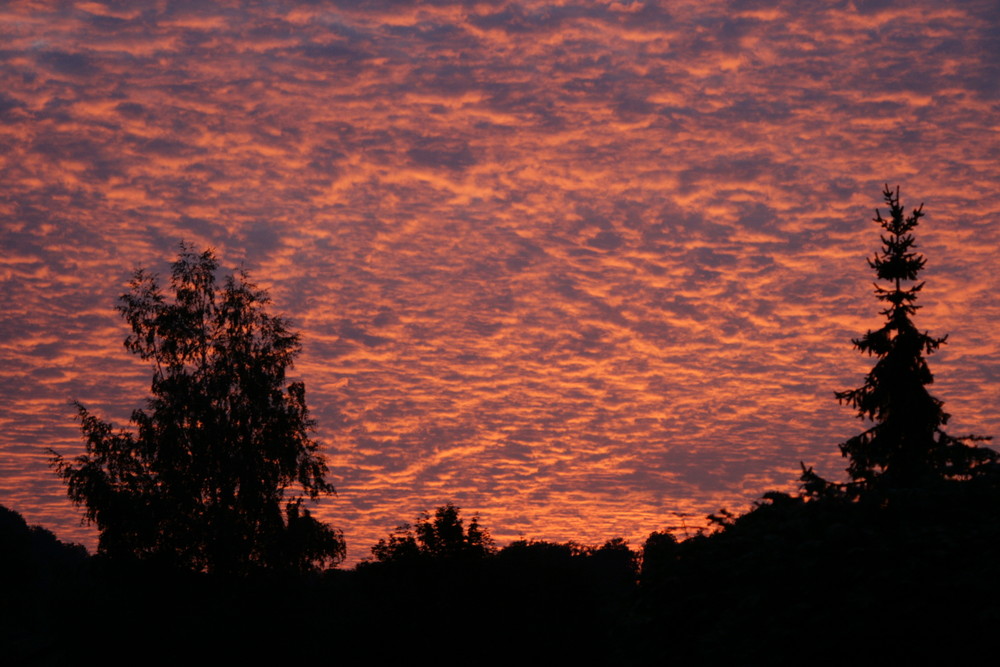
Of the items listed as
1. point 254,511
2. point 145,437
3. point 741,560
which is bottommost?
point 741,560

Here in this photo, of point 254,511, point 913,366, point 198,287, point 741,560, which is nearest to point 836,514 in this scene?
point 741,560

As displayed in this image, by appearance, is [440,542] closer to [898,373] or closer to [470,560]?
[470,560]

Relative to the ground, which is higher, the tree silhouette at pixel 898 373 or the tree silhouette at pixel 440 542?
the tree silhouette at pixel 898 373

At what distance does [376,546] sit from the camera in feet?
96.7

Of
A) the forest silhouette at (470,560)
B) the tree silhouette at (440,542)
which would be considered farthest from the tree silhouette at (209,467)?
the tree silhouette at (440,542)

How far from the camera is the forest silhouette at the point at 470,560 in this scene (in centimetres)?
1309

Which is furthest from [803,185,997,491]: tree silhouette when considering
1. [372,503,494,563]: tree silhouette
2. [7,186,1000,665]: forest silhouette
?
[372,503,494,563]: tree silhouette

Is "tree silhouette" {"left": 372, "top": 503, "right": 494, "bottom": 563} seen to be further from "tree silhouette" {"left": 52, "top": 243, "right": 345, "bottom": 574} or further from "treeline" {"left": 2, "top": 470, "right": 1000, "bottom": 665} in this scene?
"tree silhouette" {"left": 52, "top": 243, "right": 345, "bottom": 574}

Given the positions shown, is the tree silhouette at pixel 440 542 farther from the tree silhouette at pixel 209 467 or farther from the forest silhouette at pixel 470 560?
the tree silhouette at pixel 209 467

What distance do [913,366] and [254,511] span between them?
2676 cm

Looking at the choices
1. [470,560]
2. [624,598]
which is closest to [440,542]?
[470,560]

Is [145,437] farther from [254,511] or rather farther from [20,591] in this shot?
[20,591]

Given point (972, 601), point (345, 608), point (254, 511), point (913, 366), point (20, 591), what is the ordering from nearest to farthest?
point (972, 601) < point (345, 608) < point (913, 366) < point (254, 511) < point (20, 591)

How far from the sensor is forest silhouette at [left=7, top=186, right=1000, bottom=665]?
13.1m
